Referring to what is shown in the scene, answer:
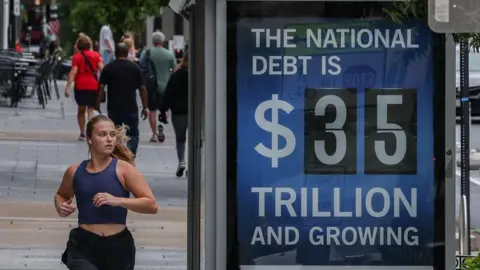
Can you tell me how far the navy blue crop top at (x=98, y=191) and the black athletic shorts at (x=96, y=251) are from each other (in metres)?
0.08

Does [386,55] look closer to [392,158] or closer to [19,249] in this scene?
[392,158]

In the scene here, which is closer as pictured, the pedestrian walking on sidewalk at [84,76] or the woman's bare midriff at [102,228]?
the woman's bare midriff at [102,228]

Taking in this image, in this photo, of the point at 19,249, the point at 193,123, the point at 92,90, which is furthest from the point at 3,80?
the point at 193,123

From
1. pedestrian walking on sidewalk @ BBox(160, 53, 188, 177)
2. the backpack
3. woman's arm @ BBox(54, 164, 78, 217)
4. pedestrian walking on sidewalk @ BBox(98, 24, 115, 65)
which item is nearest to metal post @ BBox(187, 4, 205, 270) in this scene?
woman's arm @ BBox(54, 164, 78, 217)

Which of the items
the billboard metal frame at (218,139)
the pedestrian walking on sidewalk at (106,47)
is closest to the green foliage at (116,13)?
the pedestrian walking on sidewalk at (106,47)

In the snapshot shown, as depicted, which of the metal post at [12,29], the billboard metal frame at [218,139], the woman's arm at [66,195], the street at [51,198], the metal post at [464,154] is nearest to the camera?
the billboard metal frame at [218,139]

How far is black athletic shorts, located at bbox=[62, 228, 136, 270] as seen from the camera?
750cm

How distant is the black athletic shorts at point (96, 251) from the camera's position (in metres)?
7.50

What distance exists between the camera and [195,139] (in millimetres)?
7672

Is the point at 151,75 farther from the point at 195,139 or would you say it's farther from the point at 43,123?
the point at 195,139

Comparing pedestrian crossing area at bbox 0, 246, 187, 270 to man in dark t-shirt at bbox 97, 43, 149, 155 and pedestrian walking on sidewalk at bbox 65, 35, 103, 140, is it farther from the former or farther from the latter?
pedestrian walking on sidewalk at bbox 65, 35, 103, 140

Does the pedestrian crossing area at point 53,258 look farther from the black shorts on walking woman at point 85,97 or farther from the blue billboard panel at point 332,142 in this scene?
the black shorts on walking woman at point 85,97

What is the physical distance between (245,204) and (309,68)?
2.40ft

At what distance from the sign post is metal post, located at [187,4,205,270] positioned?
1.94 ft
